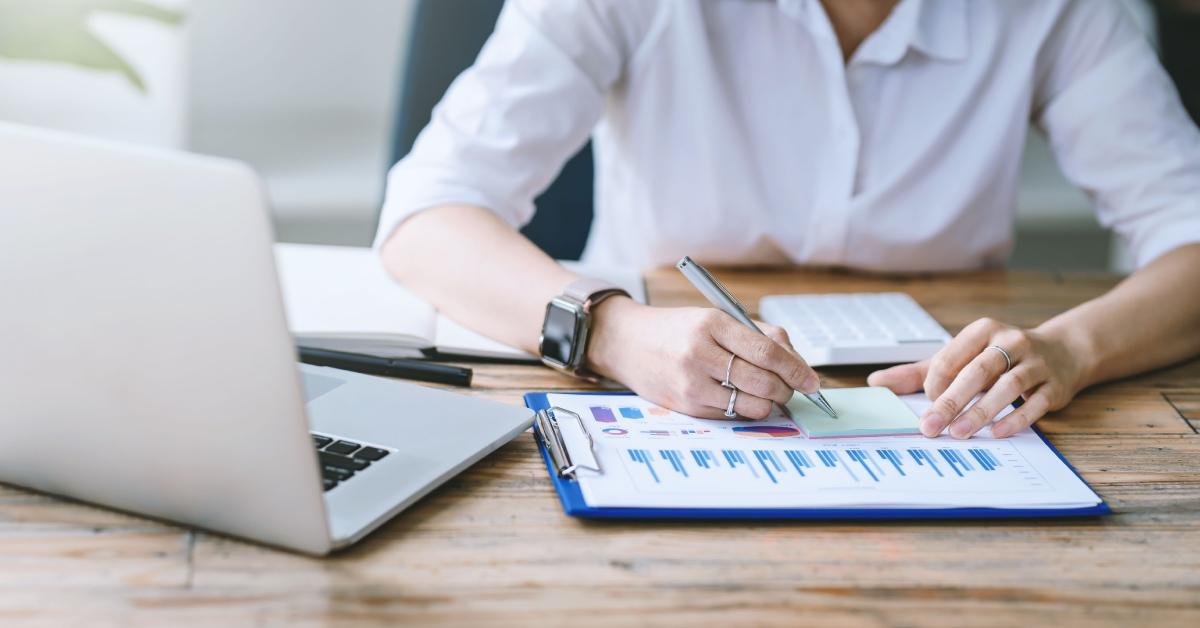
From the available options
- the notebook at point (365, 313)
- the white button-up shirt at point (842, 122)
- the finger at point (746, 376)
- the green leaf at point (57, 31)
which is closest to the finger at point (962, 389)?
the finger at point (746, 376)

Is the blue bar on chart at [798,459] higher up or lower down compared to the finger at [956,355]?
lower down

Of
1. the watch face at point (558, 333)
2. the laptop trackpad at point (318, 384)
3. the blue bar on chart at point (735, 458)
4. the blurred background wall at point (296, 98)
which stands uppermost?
the blue bar on chart at point (735, 458)

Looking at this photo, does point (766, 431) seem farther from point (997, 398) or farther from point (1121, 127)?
point (1121, 127)

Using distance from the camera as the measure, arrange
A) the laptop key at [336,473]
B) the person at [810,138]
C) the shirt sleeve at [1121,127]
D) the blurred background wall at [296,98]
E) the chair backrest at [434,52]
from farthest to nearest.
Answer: the blurred background wall at [296,98]
the chair backrest at [434,52]
the shirt sleeve at [1121,127]
the person at [810,138]
the laptop key at [336,473]

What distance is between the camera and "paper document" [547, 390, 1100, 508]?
2.41 feet

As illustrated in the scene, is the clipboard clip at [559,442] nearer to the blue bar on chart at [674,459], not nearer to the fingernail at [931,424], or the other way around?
the blue bar on chart at [674,459]

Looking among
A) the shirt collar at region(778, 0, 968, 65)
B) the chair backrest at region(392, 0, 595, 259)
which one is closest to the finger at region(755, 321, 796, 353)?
the shirt collar at region(778, 0, 968, 65)

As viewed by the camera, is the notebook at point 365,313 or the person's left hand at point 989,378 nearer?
the person's left hand at point 989,378

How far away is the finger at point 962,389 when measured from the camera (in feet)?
2.79

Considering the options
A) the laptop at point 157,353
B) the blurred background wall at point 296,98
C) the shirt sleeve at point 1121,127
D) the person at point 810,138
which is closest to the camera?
the laptop at point 157,353

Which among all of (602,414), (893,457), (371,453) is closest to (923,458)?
(893,457)

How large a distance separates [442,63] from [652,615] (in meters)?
1.09

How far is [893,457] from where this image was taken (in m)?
0.81

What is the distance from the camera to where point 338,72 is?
89.9 inches
